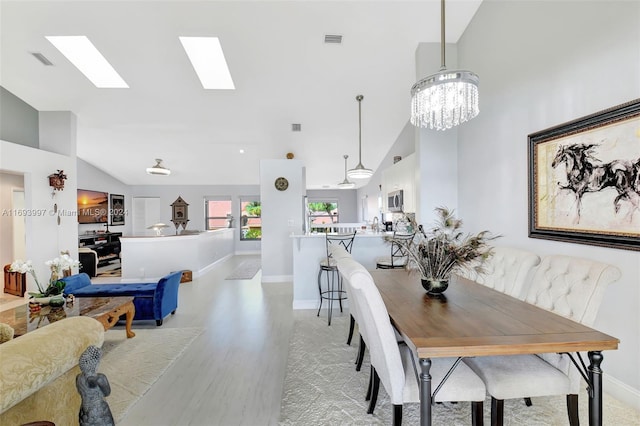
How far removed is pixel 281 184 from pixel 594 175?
4.81 m

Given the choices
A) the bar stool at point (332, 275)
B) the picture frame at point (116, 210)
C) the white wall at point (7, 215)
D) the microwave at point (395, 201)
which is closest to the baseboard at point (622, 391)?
the bar stool at point (332, 275)

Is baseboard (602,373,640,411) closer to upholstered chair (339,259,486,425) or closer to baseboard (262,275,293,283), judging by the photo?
upholstered chair (339,259,486,425)

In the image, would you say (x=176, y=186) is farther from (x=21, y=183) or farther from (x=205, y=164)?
(x=21, y=183)

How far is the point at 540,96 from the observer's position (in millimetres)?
2717

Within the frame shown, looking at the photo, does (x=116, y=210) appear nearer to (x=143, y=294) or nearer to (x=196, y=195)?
(x=196, y=195)

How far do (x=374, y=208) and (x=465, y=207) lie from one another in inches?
199

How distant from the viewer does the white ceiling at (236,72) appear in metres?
3.43

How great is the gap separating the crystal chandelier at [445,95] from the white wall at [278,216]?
3.98 meters

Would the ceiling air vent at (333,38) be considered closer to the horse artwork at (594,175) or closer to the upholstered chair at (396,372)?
the horse artwork at (594,175)

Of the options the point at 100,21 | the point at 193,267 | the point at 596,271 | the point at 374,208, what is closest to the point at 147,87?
the point at 100,21

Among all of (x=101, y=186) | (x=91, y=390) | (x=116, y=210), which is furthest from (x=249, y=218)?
(x=91, y=390)

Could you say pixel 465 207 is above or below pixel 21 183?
below

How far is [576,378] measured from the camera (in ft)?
5.29

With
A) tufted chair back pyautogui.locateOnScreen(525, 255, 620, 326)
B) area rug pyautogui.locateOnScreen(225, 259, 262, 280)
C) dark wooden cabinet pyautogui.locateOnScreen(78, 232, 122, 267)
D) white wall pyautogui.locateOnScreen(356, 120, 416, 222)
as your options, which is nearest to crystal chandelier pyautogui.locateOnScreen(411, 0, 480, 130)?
tufted chair back pyautogui.locateOnScreen(525, 255, 620, 326)
